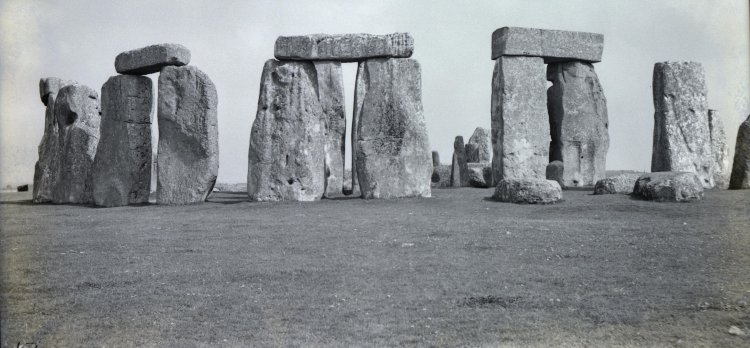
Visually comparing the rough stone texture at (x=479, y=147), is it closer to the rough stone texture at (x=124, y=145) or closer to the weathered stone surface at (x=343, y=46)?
the weathered stone surface at (x=343, y=46)

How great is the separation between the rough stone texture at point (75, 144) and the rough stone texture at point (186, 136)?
2217 millimetres

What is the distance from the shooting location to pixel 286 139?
13.1m

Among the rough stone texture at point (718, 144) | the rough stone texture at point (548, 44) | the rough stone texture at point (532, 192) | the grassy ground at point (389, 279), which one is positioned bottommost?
the grassy ground at point (389, 279)

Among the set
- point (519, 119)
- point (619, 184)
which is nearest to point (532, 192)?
point (619, 184)

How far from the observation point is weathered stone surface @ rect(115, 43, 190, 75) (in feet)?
43.6

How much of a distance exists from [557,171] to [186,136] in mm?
8025

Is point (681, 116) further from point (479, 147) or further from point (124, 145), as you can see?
point (124, 145)

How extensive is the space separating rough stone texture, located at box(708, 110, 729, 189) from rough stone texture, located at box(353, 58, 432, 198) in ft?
23.9

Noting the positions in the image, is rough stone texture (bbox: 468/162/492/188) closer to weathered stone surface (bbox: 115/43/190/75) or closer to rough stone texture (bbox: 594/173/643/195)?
rough stone texture (bbox: 594/173/643/195)

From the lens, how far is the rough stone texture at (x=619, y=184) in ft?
41.8

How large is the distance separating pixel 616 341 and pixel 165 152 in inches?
406

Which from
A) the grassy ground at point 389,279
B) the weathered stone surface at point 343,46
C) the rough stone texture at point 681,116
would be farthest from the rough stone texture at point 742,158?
the weathered stone surface at point 343,46

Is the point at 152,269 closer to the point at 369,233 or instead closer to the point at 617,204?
the point at 369,233

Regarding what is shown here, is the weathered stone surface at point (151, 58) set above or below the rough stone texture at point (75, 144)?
above
